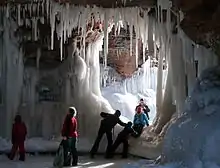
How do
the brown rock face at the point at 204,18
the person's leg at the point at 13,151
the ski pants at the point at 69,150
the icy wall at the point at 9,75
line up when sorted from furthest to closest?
the icy wall at the point at 9,75 < the person's leg at the point at 13,151 < the ski pants at the point at 69,150 < the brown rock face at the point at 204,18

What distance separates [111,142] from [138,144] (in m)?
0.78

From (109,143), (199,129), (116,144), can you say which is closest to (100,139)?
(109,143)

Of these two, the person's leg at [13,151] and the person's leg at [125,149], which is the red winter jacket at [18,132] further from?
the person's leg at [125,149]

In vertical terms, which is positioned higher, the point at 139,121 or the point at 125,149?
the point at 139,121

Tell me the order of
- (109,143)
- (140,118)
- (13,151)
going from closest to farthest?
1. (13,151)
2. (109,143)
3. (140,118)

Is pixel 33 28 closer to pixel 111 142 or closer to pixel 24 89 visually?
pixel 24 89

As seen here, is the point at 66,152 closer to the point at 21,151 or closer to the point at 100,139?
the point at 21,151

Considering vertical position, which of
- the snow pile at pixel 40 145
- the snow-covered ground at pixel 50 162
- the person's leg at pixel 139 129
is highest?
the person's leg at pixel 139 129

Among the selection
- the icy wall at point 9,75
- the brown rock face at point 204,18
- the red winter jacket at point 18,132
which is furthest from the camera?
the icy wall at point 9,75

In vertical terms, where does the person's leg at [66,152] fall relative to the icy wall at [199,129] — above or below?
below

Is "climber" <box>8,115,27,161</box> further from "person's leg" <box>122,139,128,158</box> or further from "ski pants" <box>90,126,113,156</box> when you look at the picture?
"person's leg" <box>122,139,128,158</box>

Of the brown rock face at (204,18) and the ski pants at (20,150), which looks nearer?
the brown rock face at (204,18)

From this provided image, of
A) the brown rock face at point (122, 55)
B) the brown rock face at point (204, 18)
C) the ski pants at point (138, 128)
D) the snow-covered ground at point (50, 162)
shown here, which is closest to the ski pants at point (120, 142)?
the snow-covered ground at point (50, 162)

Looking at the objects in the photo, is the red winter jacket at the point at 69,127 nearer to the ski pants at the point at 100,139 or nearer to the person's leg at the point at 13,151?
the person's leg at the point at 13,151
